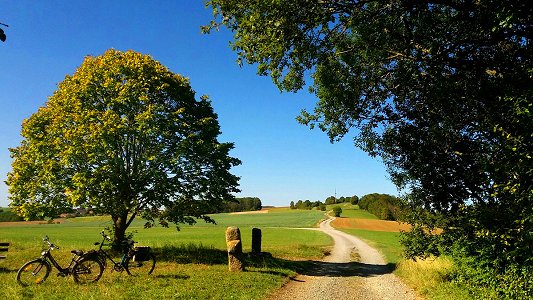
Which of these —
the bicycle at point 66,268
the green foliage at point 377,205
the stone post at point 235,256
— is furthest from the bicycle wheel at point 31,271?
the green foliage at point 377,205

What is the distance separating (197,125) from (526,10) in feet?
57.7

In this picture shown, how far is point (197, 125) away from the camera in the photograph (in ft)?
72.7

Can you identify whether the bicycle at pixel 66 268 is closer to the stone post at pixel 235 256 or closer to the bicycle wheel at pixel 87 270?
the bicycle wheel at pixel 87 270

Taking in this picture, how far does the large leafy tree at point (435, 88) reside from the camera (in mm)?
8383

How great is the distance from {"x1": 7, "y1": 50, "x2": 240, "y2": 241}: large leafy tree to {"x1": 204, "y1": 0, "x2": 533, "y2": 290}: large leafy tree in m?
9.17

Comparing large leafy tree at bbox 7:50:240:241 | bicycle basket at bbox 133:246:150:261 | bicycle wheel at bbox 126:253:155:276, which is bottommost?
bicycle wheel at bbox 126:253:155:276

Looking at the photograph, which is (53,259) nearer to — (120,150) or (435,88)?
(120,150)

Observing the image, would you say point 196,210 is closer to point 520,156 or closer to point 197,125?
point 197,125

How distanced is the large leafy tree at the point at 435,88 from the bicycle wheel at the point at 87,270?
10255 mm

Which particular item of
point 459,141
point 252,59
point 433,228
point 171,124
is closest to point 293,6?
point 252,59

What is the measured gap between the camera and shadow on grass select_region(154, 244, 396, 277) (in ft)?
62.0

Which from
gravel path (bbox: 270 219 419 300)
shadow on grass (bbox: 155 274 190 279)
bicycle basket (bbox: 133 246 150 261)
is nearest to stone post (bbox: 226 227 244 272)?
shadow on grass (bbox: 155 274 190 279)

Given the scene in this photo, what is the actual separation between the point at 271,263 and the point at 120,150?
10.8 metres

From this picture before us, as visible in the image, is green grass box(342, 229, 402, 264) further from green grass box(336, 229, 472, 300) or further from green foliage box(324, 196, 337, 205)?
green foliage box(324, 196, 337, 205)
